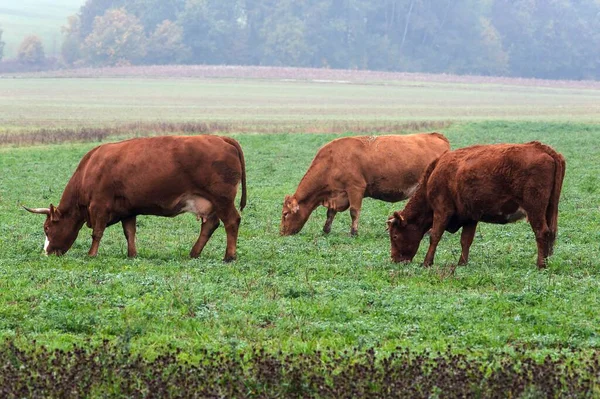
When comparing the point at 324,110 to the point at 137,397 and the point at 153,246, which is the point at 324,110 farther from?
the point at 137,397

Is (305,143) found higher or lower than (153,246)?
lower

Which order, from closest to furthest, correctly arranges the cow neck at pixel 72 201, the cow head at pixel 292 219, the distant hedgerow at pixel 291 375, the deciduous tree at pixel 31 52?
the distant hedgerow at pixel 291 375
the cow neck at pixel 72 201
the cow head at pixel 292 219
the deciduous tree at pixel 31 52

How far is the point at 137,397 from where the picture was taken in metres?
7.52

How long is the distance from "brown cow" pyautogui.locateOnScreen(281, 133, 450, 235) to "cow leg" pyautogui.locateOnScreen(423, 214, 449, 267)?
4.17 metres

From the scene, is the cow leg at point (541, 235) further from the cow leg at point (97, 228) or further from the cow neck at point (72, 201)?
the cow neck at point (72, 201)


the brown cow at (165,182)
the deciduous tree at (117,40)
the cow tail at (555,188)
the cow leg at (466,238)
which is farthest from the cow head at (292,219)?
the deciduous tree at (117,40)

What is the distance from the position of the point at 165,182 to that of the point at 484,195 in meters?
4.59

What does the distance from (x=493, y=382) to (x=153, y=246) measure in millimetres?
9606

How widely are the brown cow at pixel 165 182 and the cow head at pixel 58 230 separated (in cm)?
9

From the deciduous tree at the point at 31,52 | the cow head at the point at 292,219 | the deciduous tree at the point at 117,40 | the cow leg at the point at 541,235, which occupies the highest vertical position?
the cow leg at the point at 541,235

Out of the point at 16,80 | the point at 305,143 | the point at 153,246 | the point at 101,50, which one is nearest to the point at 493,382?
the point at 153,246

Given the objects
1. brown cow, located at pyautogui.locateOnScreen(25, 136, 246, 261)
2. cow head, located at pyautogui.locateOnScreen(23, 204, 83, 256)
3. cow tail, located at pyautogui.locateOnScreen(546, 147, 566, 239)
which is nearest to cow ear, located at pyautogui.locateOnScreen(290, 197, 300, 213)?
brown cow, located at pyautogui.locateOnScreen(25, 136, 246, 261)

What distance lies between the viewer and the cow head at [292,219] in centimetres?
1867

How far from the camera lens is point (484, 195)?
13.7 metres
